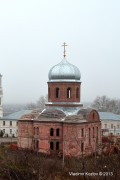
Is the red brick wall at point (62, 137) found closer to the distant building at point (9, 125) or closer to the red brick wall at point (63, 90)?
the red brick wall at point (63, 90)

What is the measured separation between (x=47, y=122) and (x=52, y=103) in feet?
9.05

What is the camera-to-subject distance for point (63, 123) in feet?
104

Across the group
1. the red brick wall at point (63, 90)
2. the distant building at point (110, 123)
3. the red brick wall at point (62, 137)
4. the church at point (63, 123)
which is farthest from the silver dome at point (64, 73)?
the distant building at point (110, 123)

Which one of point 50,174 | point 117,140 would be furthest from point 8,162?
point 117,140

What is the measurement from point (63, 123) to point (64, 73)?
4.70 meters

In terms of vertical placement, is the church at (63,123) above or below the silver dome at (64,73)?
below

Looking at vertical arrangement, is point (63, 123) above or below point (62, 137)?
above

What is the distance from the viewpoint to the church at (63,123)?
31.6 metres

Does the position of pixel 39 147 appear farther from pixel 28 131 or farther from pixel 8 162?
pixel 8 162

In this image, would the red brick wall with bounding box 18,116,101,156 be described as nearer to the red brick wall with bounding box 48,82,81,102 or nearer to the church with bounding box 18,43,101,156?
the church with bounding box 18,43,101,156

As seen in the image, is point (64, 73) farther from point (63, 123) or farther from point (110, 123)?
point (110, 123)

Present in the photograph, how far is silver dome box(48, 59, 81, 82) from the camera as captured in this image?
34.1 metres

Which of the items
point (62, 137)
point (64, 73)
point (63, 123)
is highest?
point (64, 73)

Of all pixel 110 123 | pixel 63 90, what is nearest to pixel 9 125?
pixel 110 123
